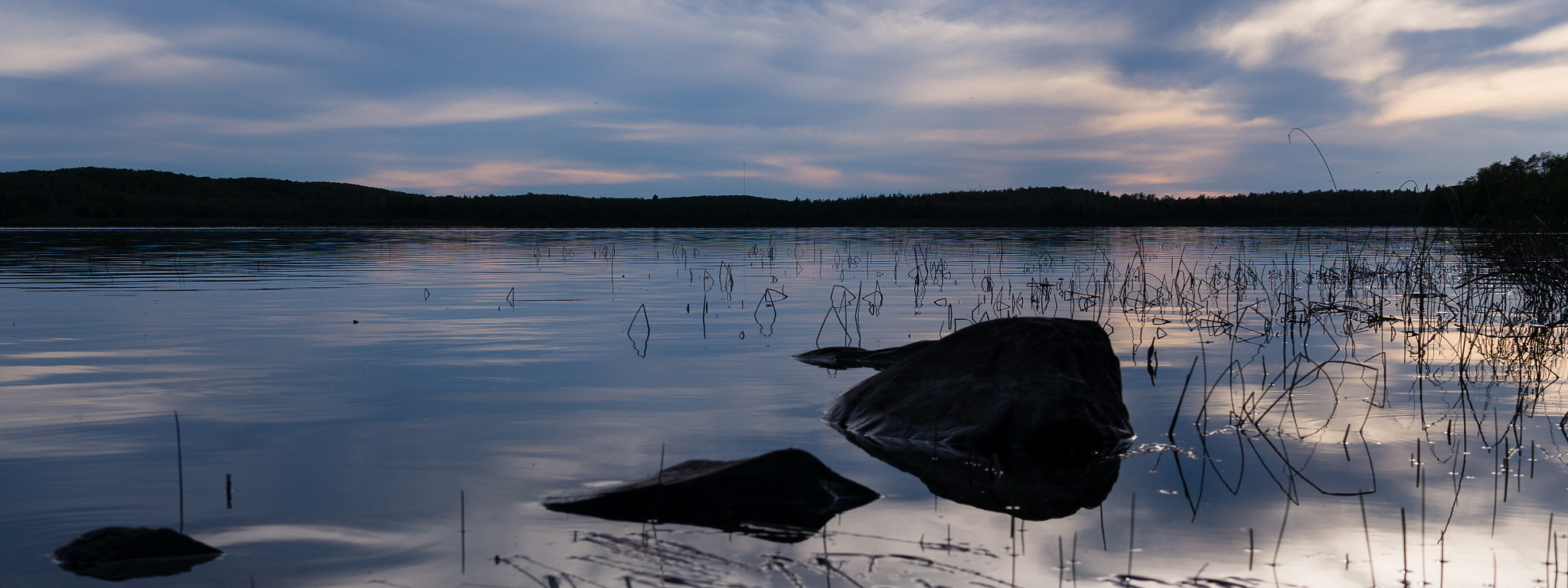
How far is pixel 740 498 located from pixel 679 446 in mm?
1737

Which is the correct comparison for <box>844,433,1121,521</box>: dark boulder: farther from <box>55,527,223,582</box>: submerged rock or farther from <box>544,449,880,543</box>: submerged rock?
<box>55,527,223,582</box>: submerged rock

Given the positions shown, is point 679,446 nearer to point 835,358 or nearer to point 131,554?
point 131,554

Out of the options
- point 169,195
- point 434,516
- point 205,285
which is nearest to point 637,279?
point 205,285

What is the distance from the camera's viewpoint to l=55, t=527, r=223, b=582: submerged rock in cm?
395

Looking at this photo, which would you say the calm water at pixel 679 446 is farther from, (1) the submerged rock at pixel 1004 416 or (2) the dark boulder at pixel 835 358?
(2) the dark boulder at pixel 835 358

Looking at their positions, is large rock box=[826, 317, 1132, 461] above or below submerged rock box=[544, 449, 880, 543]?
above

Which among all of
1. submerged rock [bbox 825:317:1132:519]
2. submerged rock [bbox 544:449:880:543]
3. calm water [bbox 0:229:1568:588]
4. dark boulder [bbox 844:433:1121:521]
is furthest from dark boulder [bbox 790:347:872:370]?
submerged rock [bbox 544:449:880:543]

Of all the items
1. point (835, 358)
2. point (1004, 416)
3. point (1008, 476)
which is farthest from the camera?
point (835, 358)

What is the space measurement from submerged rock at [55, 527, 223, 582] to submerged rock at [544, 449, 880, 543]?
1.58 metres

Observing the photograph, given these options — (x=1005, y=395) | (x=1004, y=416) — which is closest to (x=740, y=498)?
(x=1004, y=416)

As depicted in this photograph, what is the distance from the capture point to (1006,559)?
13.8ft

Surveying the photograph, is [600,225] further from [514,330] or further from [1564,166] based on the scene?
[514,330]

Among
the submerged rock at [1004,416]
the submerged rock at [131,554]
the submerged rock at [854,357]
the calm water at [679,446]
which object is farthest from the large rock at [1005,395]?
the submerged rock at [131,554]

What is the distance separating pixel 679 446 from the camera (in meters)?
6.56
